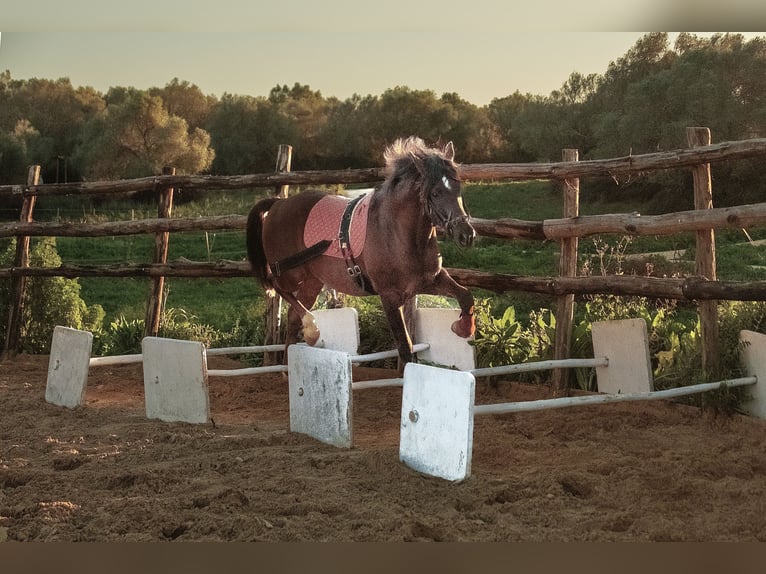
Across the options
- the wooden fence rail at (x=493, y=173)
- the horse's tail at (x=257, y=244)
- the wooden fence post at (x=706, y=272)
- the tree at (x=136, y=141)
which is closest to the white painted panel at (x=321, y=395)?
the horse's tail at (x=257, y=244)

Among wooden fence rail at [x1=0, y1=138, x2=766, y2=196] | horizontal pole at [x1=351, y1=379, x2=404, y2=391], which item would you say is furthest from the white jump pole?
wooden fence rail at [x1=0, y1=138, x2=766, y2=196]

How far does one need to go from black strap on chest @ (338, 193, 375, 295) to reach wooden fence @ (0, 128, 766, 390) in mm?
769

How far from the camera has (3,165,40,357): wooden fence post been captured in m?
5.88

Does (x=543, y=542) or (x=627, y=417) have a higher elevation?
(x=627, y=417)

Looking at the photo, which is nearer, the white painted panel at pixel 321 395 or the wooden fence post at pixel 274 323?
A: the white painted panel at pixel 321 395

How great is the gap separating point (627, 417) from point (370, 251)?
1.34 metres

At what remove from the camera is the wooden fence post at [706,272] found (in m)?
3.55

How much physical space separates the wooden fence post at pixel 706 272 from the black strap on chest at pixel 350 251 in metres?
1.48

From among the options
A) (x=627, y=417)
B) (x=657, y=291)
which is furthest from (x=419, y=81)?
(x=627, y=417)

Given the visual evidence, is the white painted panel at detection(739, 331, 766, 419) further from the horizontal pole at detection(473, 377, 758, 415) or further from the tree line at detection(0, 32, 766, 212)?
the tree line at detection(0, 32, 766, 212)

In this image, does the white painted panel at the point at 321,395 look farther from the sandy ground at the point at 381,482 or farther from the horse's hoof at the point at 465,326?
the horse's hoof at the point at 465,326

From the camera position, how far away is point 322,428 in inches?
128

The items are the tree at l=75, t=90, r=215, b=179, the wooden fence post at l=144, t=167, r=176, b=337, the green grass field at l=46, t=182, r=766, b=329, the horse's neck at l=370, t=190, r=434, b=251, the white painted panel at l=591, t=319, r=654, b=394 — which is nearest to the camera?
the horse's neck at l=370, t=190, r=434, b=251

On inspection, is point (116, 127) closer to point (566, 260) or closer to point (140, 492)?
point (566, 260)
